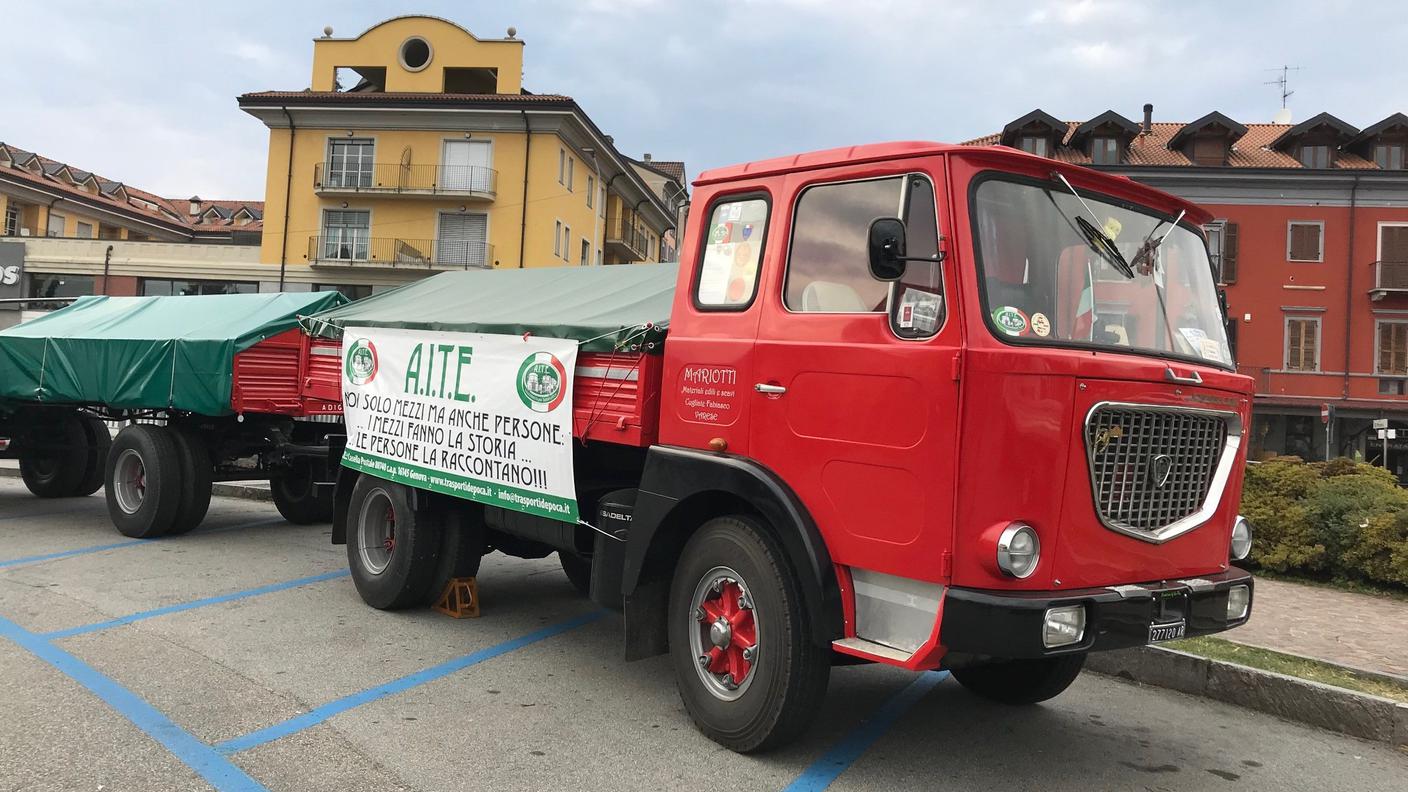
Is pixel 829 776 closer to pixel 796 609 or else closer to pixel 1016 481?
pixel 796 609

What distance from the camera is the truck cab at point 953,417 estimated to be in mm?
3451

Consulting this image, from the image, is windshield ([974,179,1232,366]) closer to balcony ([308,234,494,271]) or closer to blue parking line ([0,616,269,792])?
blue parking line ([0,616,269,792])

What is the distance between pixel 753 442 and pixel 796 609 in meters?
0.72

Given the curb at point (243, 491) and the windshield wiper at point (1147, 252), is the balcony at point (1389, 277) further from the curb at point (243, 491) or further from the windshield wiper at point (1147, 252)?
the windshield wiper at point (1147, 252)

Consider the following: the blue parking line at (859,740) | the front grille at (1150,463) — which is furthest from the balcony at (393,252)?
the front grille at (1150,463)

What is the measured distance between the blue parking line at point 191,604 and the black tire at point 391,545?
0.83 meters

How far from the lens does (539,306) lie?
5.97 meters

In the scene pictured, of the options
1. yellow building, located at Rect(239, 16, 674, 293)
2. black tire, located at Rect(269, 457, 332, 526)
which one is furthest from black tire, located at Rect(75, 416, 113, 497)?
yellow building, located at Rect(239, 16, 674, 293)

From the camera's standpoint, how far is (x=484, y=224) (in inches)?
1497

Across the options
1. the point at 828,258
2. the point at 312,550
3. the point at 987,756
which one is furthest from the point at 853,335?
the point at 312,550

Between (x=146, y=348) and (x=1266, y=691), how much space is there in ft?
30.1

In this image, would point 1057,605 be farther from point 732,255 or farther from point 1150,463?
point 732,255

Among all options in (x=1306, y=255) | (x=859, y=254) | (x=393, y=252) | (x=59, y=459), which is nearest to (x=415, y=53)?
(x=393, y=252)

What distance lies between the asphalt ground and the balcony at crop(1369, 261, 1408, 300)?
110ft
